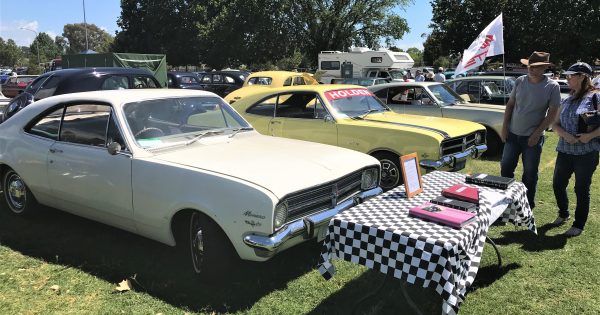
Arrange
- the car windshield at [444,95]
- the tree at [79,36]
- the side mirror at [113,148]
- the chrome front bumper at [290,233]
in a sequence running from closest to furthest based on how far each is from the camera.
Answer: the chrome front bumper at [290,233]
the side mirror at [113,148]
the car windshield at [444,95]
the tree at [79,36]

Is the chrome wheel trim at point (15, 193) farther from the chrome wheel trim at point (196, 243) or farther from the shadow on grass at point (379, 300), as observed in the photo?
the shadow on grass at point (379, 300)

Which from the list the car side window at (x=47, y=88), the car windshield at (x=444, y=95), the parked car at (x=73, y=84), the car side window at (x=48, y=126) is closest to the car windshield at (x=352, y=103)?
the car windshield at (x=444, y=95)

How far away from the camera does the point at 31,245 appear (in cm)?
456

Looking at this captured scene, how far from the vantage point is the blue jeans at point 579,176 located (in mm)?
4449

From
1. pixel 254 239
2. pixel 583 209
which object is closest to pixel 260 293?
pixel 254 239

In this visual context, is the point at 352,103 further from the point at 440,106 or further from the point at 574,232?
the point at 574,232

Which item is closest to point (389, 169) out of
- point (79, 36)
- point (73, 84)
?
point (73, 84)

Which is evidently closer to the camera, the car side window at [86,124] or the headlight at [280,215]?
the headlight at [280,215]

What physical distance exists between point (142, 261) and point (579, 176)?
13.7 feet

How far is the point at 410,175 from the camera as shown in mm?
3461

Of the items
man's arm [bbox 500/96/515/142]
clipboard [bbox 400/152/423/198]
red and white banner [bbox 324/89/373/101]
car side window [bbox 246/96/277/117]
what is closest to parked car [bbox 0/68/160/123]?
car side window [bbox 246/96/277/117]

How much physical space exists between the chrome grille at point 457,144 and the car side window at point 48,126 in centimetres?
449

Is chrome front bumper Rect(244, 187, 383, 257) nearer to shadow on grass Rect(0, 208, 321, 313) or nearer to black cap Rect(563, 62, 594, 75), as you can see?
Result: shadow on grass Rect(0, 208, 321, 313)

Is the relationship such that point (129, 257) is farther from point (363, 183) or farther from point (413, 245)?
point (413, 245)
